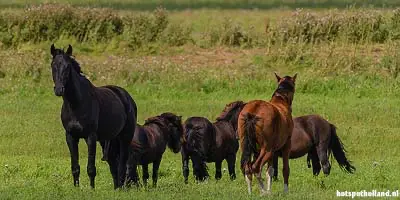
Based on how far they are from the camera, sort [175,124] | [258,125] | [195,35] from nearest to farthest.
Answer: [258,125] → [175,124] → [195,35]

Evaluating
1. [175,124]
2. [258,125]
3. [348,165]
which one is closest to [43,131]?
[175,124]

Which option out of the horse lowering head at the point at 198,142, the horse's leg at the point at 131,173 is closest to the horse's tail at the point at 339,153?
the horse lowering head at the point at 198,142

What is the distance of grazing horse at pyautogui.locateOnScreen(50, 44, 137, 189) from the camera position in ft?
41.4

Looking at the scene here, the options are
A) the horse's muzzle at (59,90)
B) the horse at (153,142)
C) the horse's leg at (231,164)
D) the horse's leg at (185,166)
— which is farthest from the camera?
the horse's leg at (231,164)

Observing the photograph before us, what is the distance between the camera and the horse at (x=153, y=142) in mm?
14695

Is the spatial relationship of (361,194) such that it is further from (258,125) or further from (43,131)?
(43,131)

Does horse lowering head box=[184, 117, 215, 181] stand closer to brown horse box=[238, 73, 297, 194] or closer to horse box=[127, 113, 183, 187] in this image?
horse box=[127, 113, 183, 187]

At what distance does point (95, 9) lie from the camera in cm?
3456

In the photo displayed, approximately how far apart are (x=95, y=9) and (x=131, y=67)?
650cm

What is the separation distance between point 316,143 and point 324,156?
0.29 metres

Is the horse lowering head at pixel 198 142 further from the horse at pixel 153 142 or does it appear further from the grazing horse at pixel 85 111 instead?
the grazing horse at pixel 85 111

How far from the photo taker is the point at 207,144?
15930 mm

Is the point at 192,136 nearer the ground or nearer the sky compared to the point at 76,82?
nearer the ground

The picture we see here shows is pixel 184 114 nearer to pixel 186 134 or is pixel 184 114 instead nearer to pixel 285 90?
pixel 186 134
